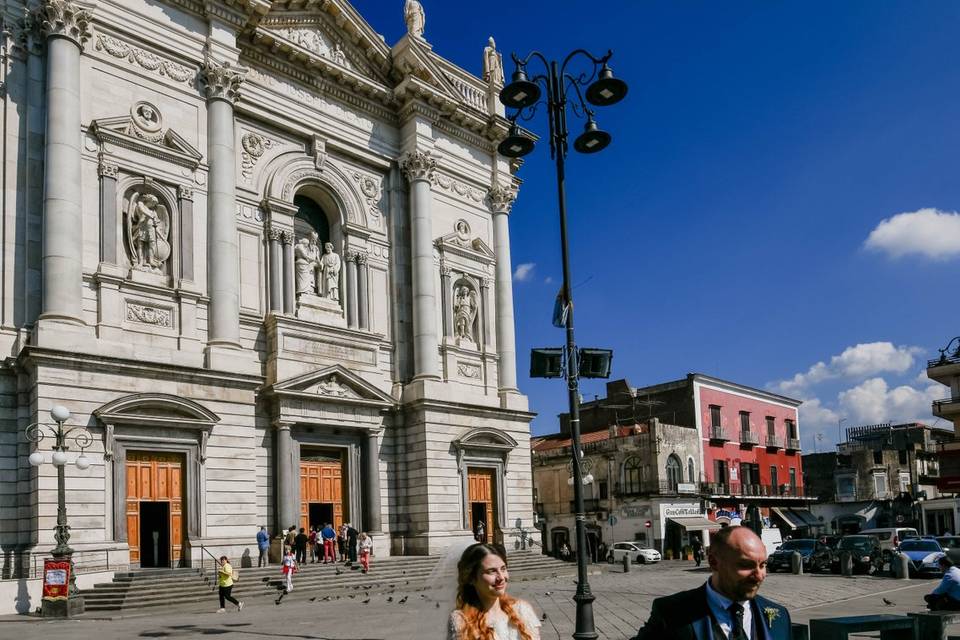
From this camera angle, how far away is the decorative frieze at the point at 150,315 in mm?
25031

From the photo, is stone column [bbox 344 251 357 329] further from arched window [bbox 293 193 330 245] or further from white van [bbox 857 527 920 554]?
white van [bbox 857 527 920 554]

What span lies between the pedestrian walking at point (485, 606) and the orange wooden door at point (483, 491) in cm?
2855

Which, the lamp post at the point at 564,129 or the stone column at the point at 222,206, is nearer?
the lamp post at the point at 564,129

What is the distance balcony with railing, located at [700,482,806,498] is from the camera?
50844mm

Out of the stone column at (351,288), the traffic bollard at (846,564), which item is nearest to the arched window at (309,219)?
the stone column at (351,288)

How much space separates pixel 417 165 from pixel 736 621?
3075cm

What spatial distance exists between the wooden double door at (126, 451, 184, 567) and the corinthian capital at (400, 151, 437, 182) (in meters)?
13.7

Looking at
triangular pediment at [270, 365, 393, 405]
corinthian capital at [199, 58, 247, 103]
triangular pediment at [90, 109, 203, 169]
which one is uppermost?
corinthian capital at [199, 58, 247, 103]

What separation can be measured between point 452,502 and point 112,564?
12309mm

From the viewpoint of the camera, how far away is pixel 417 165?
33969 millimetres

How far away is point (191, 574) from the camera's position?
23.3 meters

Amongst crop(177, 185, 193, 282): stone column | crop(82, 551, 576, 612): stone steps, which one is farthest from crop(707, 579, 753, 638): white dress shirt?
crop(177, 185, 193, 282): stone column

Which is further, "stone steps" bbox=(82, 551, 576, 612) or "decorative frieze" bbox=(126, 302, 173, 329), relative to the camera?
"decorative frieze" bbox=(126, 302, 173, 329)

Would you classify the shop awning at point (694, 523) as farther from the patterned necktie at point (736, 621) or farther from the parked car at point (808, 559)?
the patterned necktie at point (736, 621)
